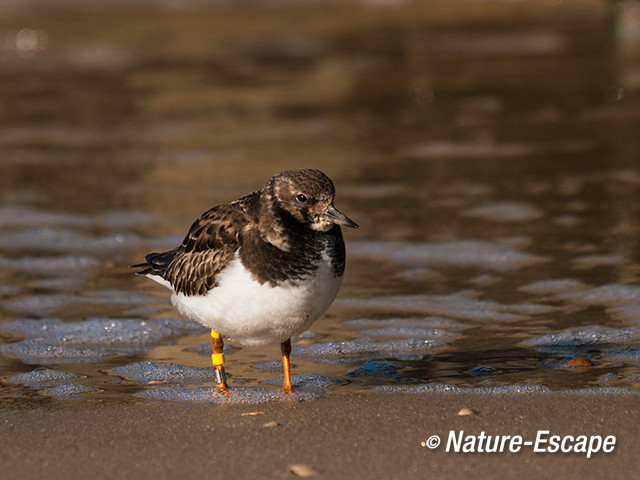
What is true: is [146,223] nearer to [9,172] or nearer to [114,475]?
[9,172]

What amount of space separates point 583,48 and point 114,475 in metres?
14.8

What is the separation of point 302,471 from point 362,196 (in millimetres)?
5528

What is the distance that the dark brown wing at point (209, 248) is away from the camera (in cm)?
493

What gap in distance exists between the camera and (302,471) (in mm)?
4031

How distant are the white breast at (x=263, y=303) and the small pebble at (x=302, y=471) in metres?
0.84

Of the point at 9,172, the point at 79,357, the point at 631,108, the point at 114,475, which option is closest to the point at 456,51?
the point at 631,108

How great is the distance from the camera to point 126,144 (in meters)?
12.2

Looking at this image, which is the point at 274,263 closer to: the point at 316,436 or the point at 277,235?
the point at 277,235

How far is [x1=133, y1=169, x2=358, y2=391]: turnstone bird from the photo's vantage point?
15.3 feet

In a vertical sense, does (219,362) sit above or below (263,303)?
below

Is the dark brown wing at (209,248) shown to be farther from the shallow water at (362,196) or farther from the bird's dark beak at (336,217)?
the shallow water at (362,196)

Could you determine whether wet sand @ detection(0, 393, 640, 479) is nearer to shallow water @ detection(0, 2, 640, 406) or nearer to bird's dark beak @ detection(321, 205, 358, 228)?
shallow water @ detection(0, 2, 640, 406)

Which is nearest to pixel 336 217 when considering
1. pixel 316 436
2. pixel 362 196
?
pixel 316 436

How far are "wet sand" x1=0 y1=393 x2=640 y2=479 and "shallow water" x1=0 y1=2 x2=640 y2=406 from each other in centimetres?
25
